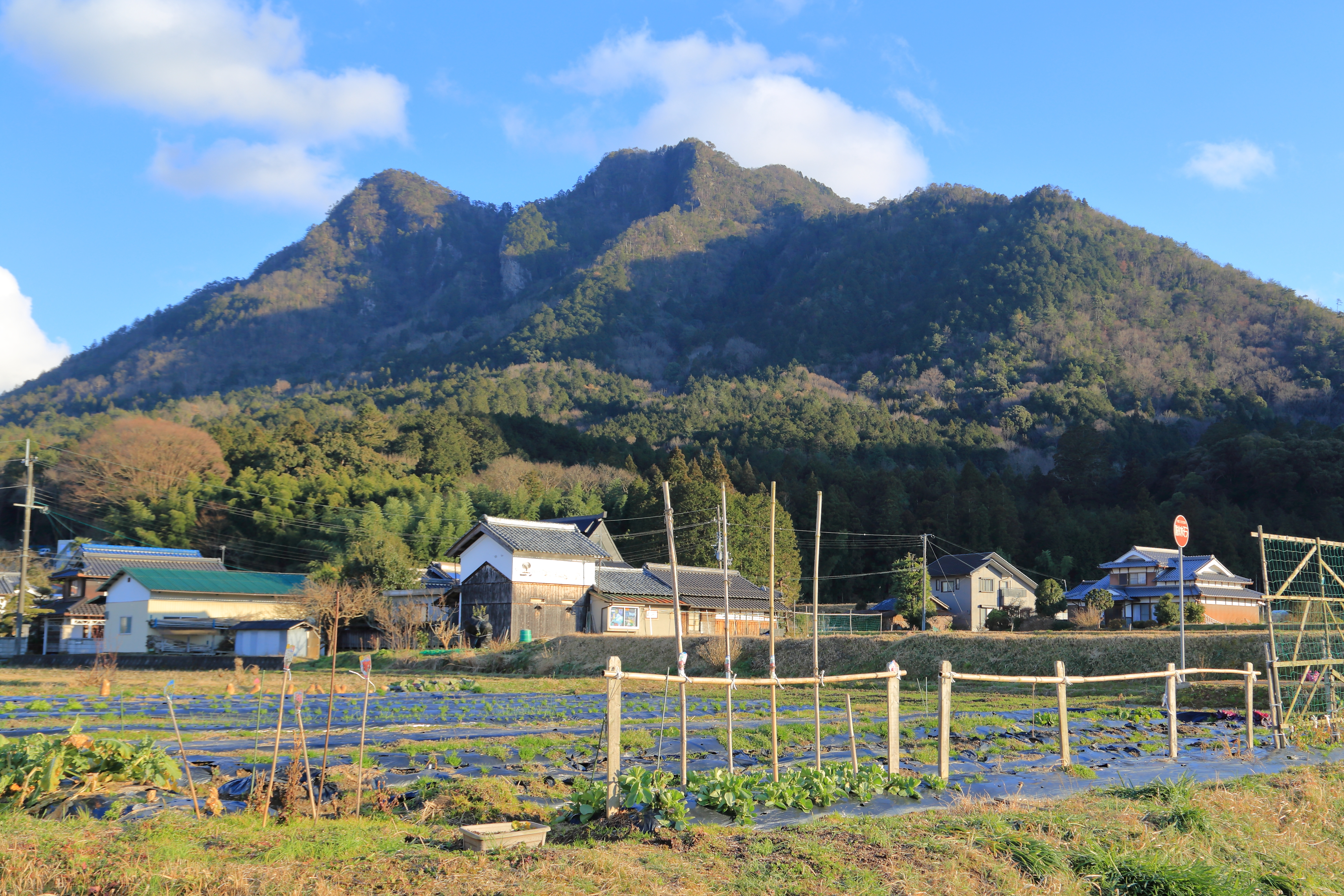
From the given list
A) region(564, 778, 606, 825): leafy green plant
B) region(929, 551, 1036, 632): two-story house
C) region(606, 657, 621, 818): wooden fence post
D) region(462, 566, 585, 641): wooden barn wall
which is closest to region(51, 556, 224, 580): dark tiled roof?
region(462, 566, 585, 641): wooden barn wall

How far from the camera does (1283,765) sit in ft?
32.9

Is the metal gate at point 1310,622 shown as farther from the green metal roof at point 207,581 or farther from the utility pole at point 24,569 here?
the green metal roof at point 207,581

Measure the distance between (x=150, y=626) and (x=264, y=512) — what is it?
14497 millimetres

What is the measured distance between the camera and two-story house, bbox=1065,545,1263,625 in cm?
4516

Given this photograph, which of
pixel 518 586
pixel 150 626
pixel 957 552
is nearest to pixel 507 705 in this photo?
pixel 518 586

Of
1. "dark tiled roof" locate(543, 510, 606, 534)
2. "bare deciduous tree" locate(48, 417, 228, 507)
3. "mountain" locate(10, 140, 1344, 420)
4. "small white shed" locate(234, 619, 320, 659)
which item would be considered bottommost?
"small white shed" locate(234, 619, 320, 659)

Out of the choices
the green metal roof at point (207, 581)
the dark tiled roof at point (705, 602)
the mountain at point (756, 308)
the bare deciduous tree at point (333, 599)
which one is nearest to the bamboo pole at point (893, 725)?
the bare deciduous tree at point (333, 599)

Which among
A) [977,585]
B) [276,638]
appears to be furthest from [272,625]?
[977,585]

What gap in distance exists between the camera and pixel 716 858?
19.0 feet

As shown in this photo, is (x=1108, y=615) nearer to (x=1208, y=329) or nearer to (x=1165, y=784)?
(x=1165, y=784)

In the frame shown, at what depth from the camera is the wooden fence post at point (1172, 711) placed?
1071 centimetres

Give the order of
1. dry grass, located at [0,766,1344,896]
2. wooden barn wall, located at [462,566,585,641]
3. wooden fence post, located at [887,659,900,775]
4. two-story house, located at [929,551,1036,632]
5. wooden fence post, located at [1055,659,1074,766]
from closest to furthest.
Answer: dry grass, located at [0,766,1344,896]
wooden fence post, located at [887,659,900,775]
wooden fence post, located at [1055,659,1074,766]
wooden barn wall, located at [462,566,585,641]
two-story house, located at [929,551,1036,632]

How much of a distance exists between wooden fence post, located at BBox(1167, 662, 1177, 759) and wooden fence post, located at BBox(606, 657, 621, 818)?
7.41 meters

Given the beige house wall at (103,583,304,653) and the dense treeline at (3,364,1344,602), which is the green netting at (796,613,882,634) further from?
the beige house wall at (103,583,304,653)
